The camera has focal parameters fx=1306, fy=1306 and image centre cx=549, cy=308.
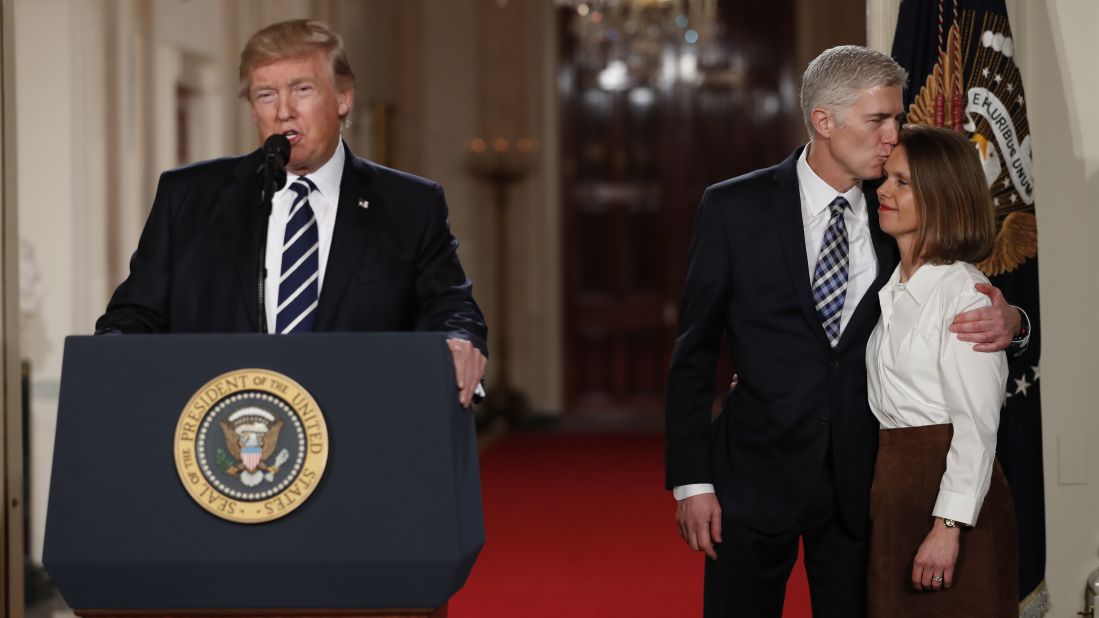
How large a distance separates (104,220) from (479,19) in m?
6.24

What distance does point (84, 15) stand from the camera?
6.29 meters

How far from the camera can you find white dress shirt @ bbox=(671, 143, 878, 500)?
9.18ft

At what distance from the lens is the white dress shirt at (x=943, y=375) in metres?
2.48

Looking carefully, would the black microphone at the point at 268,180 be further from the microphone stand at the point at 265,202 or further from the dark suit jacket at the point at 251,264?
the dark suit jacket at the point at 251,264

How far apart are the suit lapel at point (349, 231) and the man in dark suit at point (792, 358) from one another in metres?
0.73

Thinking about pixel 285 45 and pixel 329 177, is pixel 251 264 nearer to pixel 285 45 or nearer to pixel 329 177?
pixel 329 177

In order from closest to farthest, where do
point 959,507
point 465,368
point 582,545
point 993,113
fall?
1. point 465,368
2. point 959,507
3. point 993,113
4. point 582,545

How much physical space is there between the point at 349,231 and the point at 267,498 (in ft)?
2.45

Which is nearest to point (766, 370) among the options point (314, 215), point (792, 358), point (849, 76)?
point (792, 358)

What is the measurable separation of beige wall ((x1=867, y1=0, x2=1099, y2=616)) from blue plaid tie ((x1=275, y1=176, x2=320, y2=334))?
7.02 ft

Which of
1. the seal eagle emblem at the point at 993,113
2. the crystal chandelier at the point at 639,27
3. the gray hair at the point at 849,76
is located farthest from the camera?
the crystal chandelier at the point at 639,27

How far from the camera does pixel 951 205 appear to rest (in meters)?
2.58

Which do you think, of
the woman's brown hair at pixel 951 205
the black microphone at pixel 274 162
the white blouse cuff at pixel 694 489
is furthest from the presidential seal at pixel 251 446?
the woman's brown hair at pixel 951 205

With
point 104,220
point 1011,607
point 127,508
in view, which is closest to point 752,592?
point 1011,607
